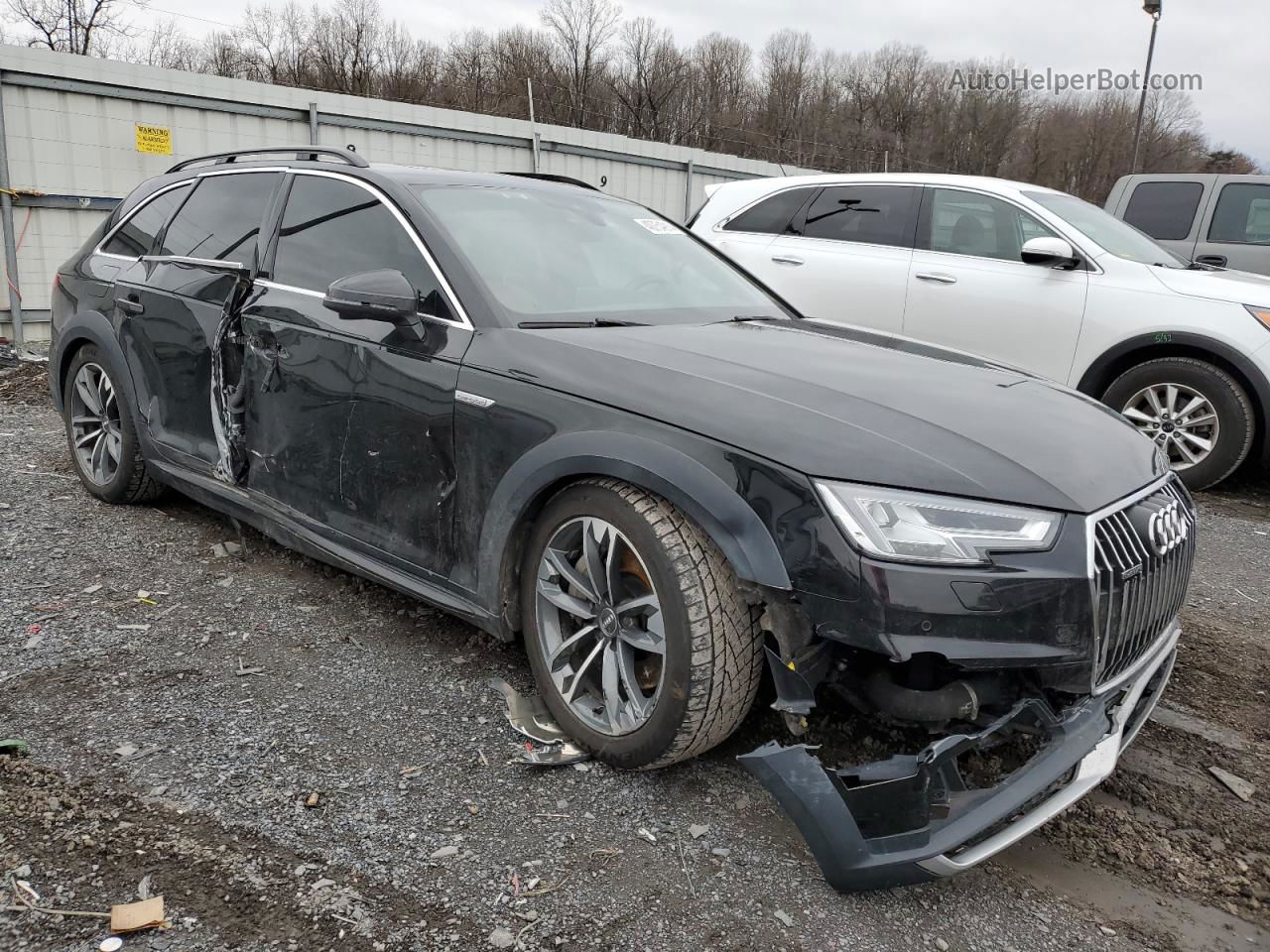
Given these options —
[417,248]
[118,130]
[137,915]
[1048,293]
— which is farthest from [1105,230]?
[118,130]

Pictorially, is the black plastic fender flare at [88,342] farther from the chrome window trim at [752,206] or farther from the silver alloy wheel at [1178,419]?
the silver alloy wheel at [1178,419]

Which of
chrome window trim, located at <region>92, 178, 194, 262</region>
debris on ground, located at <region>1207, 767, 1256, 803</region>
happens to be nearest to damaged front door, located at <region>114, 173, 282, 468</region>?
chrome window trim, located at <region>92, 178, 194, 262</region>

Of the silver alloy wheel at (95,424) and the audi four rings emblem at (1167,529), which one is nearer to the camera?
the audi four rings emblem at (1167,529)

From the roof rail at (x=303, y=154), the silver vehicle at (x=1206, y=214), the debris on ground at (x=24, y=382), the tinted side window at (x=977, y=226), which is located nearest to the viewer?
the roof rail at (x=303, y=154)

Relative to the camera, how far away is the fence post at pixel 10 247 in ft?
A: 30.5

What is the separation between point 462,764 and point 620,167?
14.5m

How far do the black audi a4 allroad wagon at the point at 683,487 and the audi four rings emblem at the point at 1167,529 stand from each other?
0.05 feet

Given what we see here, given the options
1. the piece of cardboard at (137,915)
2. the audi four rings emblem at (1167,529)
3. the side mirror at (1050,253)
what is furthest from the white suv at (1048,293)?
the piece of cardboard at (137,915)

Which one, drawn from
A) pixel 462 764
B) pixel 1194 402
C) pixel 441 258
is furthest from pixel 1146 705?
pixel 1194 402

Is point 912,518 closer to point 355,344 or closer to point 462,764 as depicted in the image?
point 462,764

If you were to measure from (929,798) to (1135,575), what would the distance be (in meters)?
0.72

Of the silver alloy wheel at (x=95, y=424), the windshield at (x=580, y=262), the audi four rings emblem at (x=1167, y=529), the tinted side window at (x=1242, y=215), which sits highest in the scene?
the tinted side window at (x=1242, y=215)

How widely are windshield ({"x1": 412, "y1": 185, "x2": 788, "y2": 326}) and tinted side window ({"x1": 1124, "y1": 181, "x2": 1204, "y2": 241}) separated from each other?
23.1 feet

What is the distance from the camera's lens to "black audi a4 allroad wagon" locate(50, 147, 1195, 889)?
2.01 meters
